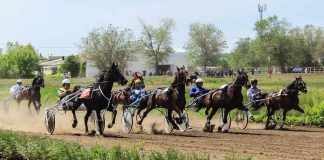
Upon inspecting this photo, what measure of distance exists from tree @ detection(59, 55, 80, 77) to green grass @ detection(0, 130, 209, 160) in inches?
3421

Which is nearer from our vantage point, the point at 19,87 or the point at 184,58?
the point at 19,87

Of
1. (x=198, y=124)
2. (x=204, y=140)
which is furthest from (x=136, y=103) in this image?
(x=198, y=124)

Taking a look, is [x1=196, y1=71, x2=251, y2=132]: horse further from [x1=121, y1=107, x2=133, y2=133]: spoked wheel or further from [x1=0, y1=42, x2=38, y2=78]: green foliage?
[x1=0, y1=42, x2=38, y2=78]: green foliage

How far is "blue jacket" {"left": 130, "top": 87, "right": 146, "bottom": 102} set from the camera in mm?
21559

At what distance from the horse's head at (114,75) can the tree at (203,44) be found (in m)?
94.9

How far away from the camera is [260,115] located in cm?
2778

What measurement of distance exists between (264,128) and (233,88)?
3850 mm

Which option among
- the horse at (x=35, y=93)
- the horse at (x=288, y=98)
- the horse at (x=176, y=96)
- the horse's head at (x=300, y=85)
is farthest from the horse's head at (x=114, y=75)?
the horse at (x=35, y=93)

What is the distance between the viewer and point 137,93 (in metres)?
21.7

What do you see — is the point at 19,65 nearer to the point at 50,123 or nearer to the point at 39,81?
the point at 39,81

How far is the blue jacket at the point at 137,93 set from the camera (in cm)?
2156

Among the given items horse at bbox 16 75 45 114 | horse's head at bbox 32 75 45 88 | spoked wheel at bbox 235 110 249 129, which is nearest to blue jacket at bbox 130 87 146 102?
spoked wheel at bbox 235 110 249 129

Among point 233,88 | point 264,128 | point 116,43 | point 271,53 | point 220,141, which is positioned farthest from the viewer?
point 271,53

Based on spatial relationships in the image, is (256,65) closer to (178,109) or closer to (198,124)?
(198,124)
